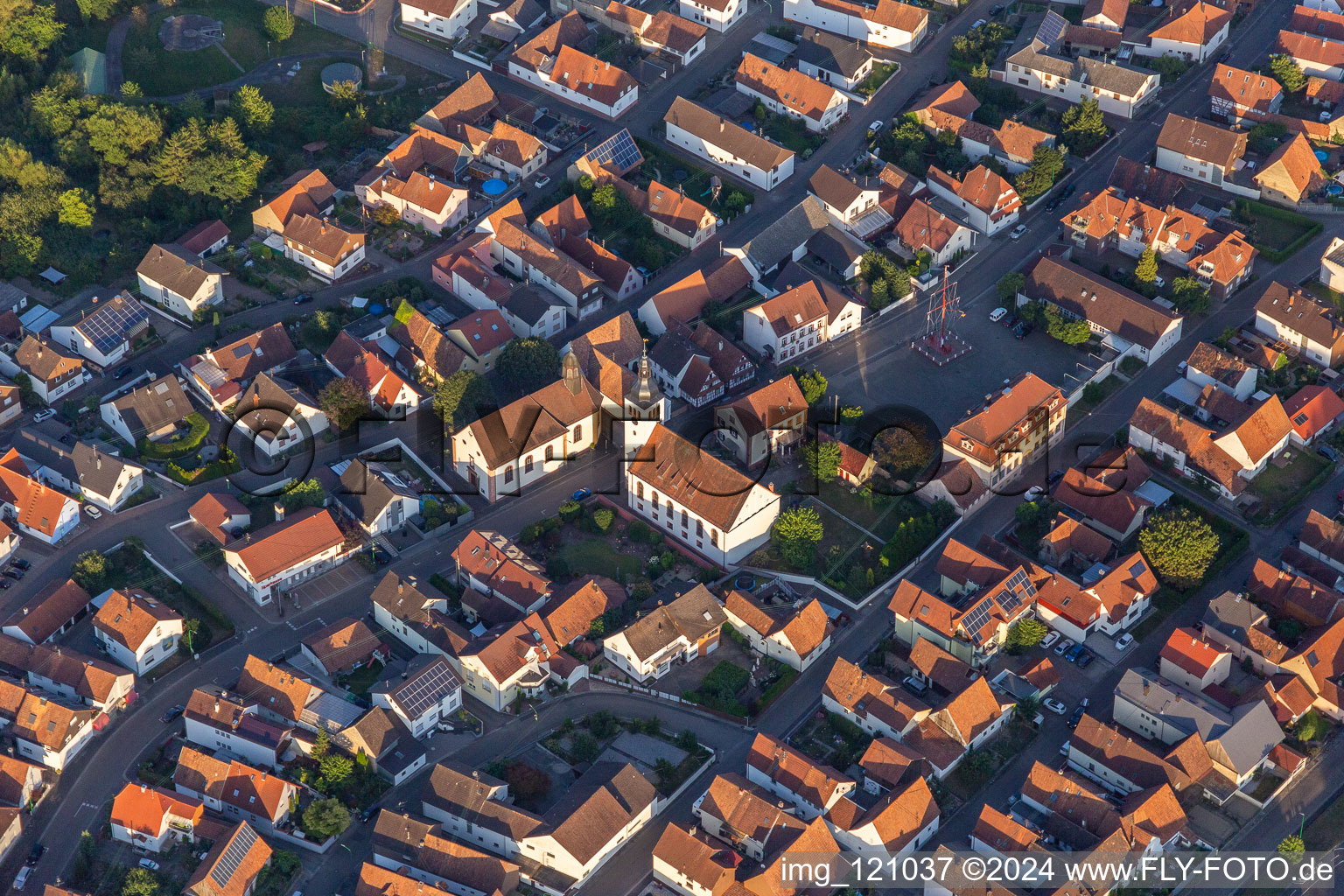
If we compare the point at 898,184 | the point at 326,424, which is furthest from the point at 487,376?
the point at 898,184

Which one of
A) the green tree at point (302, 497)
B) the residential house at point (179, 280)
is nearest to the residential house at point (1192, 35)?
the residential house at point (179, 280)

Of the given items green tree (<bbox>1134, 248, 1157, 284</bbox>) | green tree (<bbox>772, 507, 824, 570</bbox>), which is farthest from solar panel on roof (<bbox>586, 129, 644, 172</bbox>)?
green tree (<bbox>772, 507, 824, 570</bbox>)

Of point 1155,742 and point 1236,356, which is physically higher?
point 1236,356

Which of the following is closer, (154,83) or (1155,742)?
(1155,742)

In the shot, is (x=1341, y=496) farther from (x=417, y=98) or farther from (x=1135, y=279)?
(x=417, y=98)

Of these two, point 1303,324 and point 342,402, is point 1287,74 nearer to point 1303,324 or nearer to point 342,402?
point 1303,324

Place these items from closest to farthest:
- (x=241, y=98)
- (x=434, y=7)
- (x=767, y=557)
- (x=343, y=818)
→ (x=343, y=818), (x=767, y=557), (x=241, y=98), (x=434, y=7)

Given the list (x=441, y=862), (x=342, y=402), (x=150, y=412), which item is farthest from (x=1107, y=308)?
(x=150, y=412)
